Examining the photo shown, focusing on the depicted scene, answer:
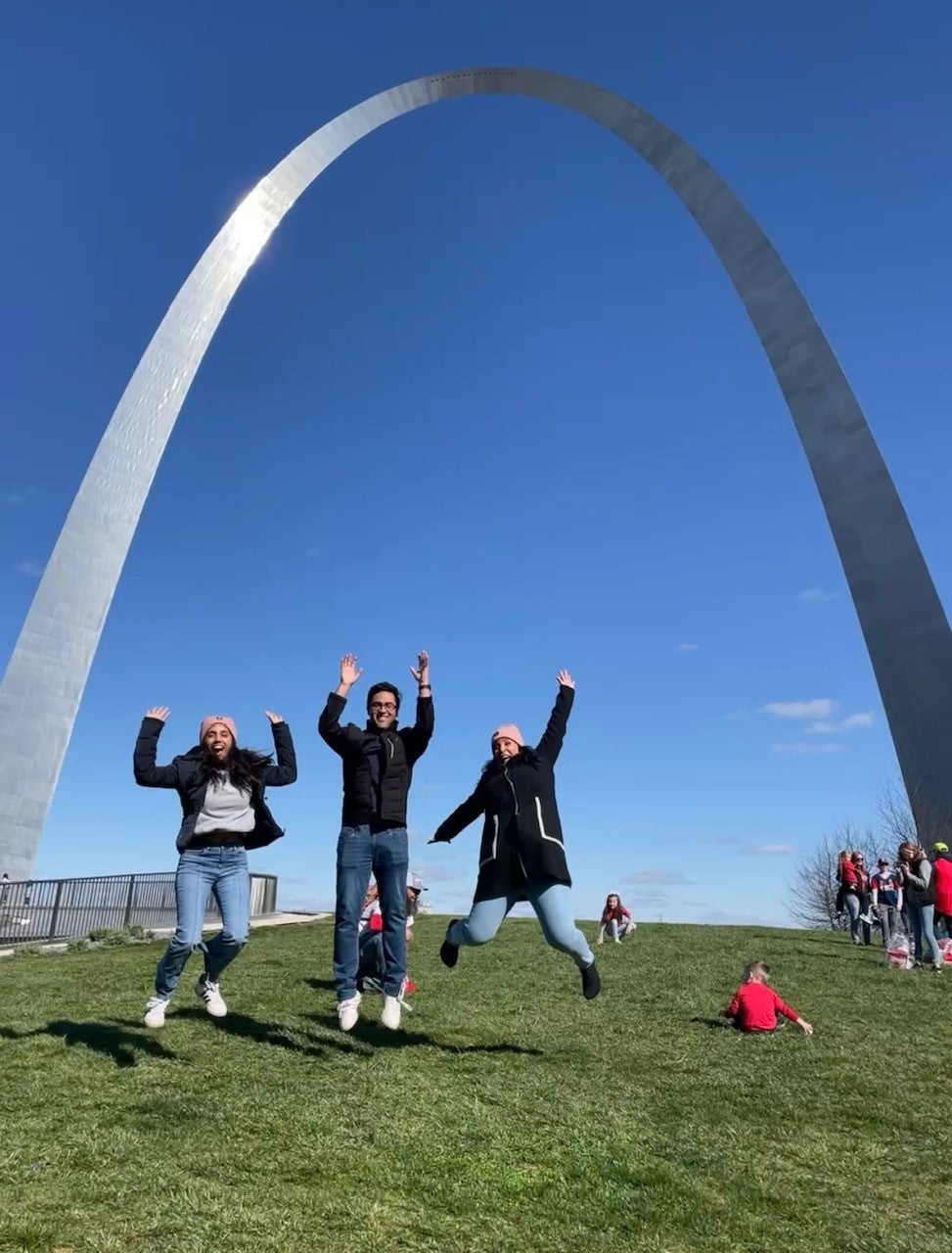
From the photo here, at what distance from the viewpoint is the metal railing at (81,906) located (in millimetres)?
17469

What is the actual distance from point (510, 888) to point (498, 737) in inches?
38.2

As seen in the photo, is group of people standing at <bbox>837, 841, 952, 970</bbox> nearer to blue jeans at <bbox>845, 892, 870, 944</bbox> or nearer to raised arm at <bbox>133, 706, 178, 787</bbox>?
blue jeans at <bbox>845, 892, 870, 944</bbox>

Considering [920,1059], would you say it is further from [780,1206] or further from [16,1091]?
[16,1091]

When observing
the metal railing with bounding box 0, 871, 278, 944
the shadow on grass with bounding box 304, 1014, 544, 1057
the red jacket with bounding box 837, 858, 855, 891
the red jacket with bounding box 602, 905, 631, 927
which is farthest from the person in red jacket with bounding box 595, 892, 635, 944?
the shadow on grass with bounding box 304, 1014, 544, 1057

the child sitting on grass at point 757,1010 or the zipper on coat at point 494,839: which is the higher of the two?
the zipper on coat at point 494,839

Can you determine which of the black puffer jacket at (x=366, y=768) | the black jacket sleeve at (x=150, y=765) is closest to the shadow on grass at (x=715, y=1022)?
the black puffer jacket at (x=366, y=768)

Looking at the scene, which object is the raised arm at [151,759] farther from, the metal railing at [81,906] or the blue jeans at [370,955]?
the metal railing at [81,906]

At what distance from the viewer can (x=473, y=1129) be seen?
163 inches

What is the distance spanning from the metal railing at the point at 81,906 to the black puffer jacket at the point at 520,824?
13.3 meters

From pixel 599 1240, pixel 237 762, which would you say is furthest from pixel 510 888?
pixel 599 1240

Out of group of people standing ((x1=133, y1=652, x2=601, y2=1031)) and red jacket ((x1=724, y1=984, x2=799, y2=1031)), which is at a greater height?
group of people standing ((x1=133, y1=652, x2=601, y2=1031))

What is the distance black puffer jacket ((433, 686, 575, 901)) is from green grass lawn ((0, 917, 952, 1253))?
1.09 metres

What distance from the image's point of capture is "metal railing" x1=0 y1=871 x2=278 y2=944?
17469 millimetres

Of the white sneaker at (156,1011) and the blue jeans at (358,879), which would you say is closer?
the white sneaker at (156,1011)
